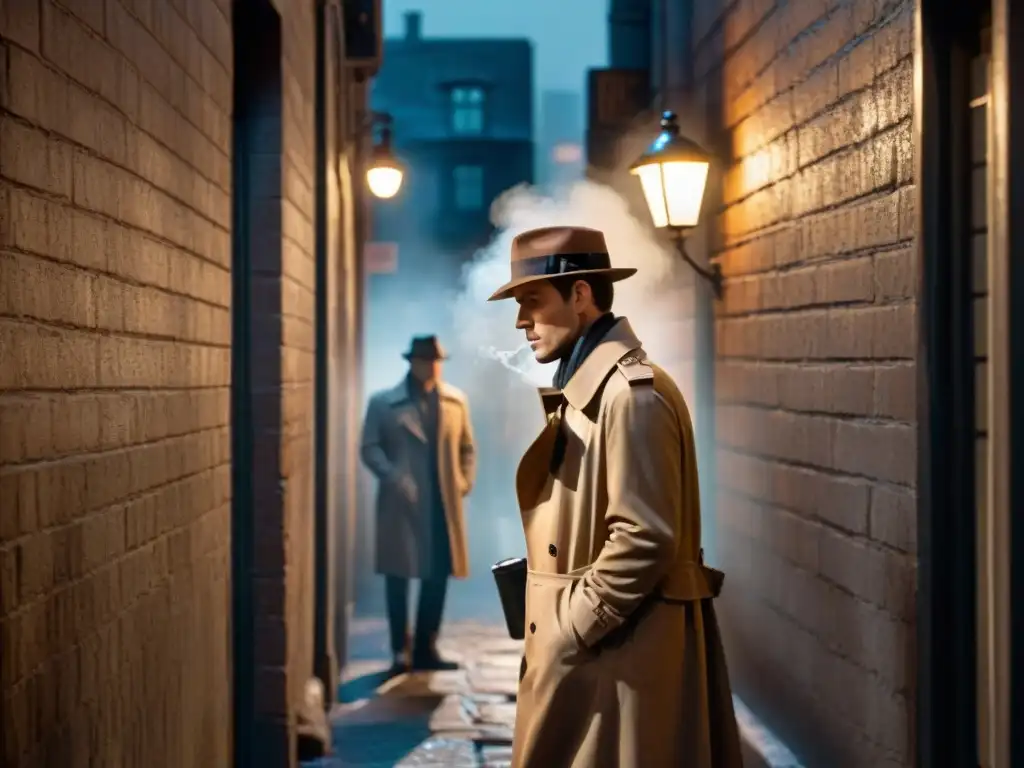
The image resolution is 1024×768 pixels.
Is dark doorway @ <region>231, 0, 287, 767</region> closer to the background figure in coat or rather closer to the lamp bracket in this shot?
the lamp bracket

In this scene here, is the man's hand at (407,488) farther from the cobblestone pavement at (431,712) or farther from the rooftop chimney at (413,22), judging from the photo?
the rooftop chimney at (413,22)

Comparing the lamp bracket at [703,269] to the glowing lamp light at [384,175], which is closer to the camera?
the lamp bracket at [703,269]

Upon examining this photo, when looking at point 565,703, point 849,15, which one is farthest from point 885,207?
point 565,703

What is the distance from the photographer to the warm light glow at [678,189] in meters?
6.72

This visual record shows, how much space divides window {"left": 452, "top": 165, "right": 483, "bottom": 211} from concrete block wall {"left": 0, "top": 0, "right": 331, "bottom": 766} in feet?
90.8

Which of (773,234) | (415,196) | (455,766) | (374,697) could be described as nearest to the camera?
(773,234)

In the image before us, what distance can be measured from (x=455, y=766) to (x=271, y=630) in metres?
1.30

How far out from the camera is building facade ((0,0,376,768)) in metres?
2.64

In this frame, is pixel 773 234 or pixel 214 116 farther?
pixel 773 234

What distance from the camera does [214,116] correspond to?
4.79m

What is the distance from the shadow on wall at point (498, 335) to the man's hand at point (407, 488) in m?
1.10

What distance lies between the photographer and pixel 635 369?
12.5 feet

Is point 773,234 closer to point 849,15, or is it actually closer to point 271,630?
point 849,15

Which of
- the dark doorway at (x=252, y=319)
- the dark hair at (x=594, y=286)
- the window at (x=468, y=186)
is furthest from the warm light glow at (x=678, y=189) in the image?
the window at (x=468, y=186)
